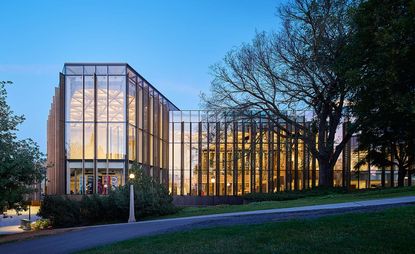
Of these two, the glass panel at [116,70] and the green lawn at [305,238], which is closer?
the green lawn at [305,238]

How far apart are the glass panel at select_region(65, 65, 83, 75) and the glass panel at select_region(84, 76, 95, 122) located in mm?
739

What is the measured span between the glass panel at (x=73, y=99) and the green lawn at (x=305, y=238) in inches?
1206

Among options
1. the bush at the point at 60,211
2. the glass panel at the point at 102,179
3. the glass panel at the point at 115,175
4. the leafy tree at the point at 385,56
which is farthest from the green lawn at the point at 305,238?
the glass panel at the point at 115,175

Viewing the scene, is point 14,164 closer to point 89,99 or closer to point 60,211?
point 60,211

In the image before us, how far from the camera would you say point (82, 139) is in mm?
41969

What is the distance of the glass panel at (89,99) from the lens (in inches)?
1651

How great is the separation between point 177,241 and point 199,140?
44154 millimetres

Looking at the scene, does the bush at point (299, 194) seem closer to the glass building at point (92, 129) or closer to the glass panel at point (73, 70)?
the glass building at point (92, 129)

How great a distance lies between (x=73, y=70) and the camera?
4209 cm

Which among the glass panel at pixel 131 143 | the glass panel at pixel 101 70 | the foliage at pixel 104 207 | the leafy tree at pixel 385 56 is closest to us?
the leafy tree at pixel 385 56

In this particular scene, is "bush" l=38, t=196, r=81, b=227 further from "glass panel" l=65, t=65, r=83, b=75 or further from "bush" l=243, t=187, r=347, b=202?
"glass panel" l=65, t=65, r=83, b=75

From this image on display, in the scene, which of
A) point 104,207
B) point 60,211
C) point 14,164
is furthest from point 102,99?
point 14,164

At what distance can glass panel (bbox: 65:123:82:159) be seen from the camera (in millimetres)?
41750

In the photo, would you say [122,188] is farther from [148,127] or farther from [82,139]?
[148,127]
